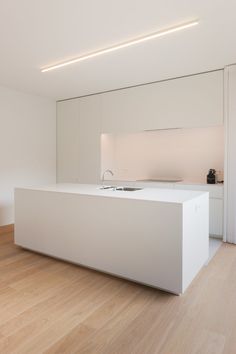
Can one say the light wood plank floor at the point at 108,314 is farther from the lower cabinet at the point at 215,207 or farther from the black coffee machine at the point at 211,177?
the black coffee machine at the point at 211,177

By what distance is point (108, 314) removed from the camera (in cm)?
195

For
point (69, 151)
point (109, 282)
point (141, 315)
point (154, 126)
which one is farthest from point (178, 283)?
point (69, 151)

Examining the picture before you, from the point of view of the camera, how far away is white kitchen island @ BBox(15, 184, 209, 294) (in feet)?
7.19

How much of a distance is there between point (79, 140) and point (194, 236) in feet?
11.7

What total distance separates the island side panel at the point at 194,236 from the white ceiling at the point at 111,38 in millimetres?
1773

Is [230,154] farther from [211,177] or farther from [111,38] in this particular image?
[111,38]

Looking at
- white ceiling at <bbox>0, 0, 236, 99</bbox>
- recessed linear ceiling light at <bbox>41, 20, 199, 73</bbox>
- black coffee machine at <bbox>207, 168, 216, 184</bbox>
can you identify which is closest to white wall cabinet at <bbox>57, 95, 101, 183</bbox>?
white ceiling at <bbox>0, 0, 236, 99</bbox>

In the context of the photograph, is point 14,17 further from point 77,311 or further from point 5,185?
point 5,185

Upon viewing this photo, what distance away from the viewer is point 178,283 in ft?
7.11

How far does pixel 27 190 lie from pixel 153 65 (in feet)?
8.13

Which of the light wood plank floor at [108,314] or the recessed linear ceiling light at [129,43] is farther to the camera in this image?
the recessed linear ceiling light at [129,43]

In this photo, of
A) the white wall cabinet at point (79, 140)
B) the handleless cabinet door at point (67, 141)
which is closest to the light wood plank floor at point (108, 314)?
the white wall cabinet at point (79, 140)

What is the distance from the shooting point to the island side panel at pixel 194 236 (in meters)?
2.21

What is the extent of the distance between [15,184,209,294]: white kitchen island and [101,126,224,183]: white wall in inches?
70.2
